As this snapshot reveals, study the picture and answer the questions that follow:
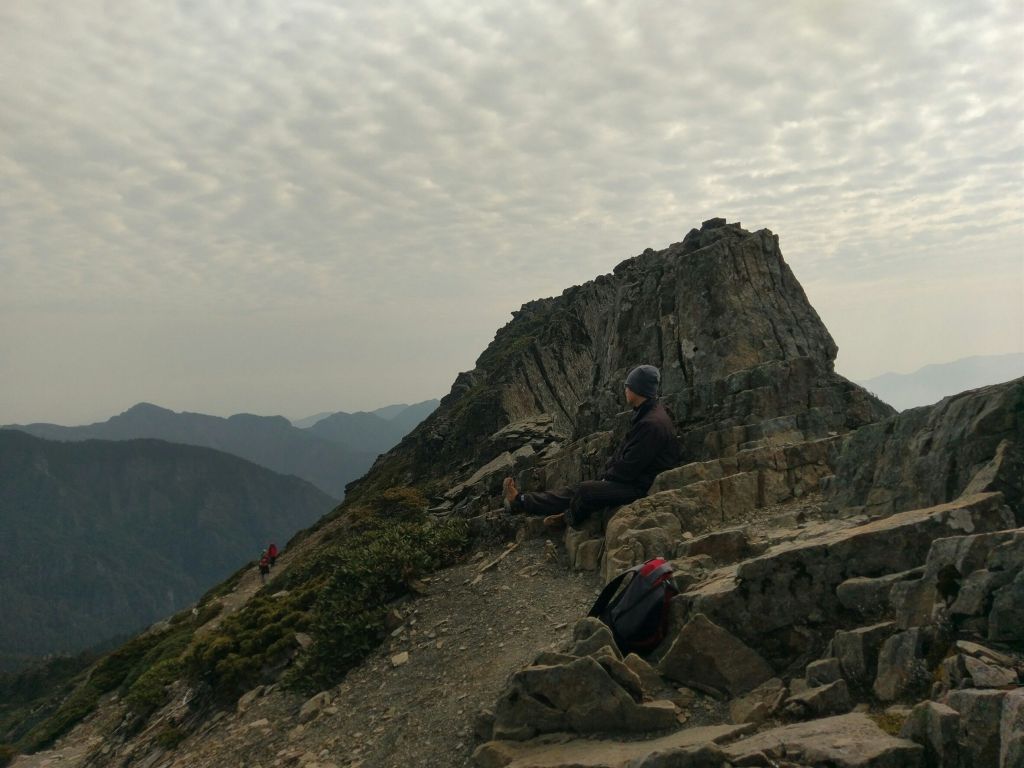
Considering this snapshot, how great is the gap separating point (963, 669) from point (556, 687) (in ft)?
15.0

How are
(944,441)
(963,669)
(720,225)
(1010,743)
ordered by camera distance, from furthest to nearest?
(720,225) < (944,441) < (963,669) < (1010,743)

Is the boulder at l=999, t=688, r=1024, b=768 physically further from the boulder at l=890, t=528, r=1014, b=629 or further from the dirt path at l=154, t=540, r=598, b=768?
the dirt path at l=154, t=540, r=598, b=768

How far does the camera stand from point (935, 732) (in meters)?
5.55

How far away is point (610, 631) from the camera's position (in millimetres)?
9469

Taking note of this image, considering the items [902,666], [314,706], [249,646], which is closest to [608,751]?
[902,666]

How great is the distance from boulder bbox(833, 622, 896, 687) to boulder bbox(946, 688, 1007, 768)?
1.71 meters

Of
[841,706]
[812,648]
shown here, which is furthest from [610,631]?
[841,706]

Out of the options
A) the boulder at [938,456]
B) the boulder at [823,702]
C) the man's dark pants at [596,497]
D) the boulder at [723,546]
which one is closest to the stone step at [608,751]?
the boulder at [823,702]

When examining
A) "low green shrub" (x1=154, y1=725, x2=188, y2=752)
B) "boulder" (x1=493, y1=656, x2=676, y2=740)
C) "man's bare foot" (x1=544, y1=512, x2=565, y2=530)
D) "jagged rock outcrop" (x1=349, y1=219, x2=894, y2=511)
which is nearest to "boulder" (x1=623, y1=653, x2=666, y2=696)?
"boulder" (x1=493, y1=656, x2=676, y2=740)

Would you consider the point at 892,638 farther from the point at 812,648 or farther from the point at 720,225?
the point at 720,225

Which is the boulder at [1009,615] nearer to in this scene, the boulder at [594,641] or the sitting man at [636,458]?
the boulder at [594,641]

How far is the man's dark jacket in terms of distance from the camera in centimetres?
1619

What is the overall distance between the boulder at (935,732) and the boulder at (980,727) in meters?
0.05

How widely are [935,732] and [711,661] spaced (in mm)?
3393
